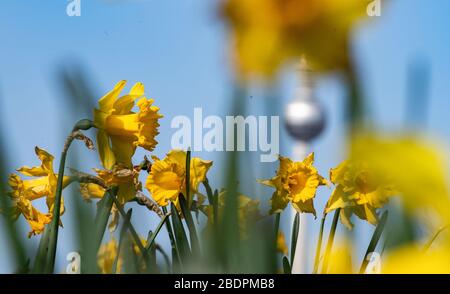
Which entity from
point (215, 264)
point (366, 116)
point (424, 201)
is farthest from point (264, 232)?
point (424, 201)

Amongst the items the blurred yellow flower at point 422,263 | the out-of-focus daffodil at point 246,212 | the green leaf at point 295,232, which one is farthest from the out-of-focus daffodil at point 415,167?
the green leaf at point 295,232

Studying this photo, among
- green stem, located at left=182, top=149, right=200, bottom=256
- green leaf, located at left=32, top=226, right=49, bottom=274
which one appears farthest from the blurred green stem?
green stem, located at left=182, top=149, right=200, bottom=256

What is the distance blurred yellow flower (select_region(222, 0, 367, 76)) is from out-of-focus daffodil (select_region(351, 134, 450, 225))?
4cm

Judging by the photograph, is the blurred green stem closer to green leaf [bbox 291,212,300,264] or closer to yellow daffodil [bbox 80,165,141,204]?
yellow daffodil [bbox 80,165,141,204]

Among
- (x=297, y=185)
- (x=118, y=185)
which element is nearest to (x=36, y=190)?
(x=118, y=185)

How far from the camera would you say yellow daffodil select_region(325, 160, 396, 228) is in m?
0.62

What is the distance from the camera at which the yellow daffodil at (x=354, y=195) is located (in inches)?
24.5

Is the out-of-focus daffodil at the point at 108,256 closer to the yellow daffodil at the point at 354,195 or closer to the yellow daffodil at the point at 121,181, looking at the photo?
the yellow daffodil at the point at 121,181

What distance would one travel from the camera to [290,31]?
0.84 feet

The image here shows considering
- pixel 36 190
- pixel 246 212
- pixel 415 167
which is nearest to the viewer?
pixel 415 167

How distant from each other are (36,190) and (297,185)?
316 mm

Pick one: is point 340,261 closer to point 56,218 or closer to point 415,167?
point 56,218
